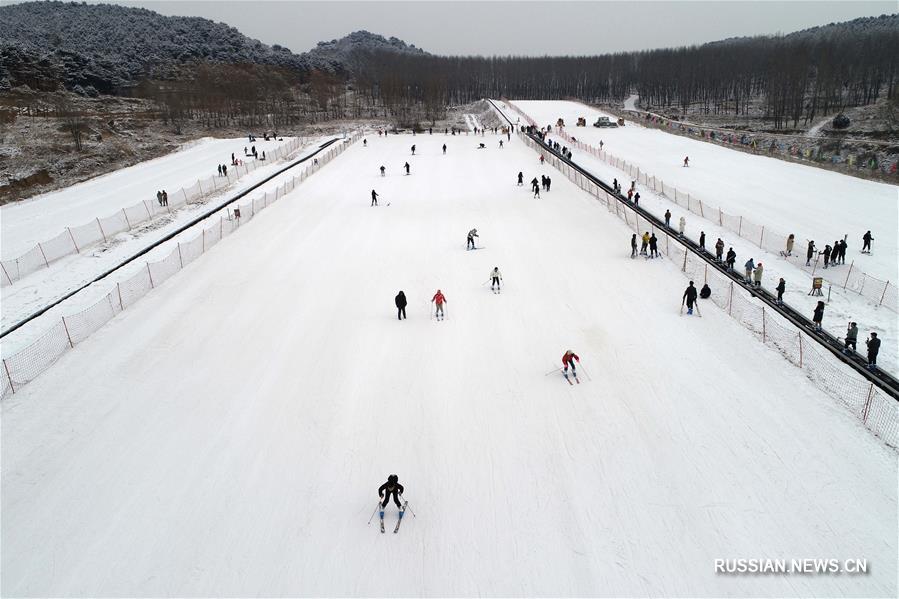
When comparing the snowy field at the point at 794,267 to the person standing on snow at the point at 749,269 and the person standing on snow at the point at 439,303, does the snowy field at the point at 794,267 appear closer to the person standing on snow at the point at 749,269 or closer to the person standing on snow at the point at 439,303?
the person standing on snow at the point at 749,269

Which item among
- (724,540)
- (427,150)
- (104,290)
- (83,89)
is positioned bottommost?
(724,540)

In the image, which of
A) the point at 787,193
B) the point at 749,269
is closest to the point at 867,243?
the point at 749,269

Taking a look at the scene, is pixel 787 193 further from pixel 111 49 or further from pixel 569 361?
pixel 111 49

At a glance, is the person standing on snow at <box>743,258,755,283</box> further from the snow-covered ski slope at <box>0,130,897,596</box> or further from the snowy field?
the snow-covered ski slope at <box>0,130,897,596</box>

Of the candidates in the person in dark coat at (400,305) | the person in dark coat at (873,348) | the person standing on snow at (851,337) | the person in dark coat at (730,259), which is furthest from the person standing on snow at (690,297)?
the person in dark coat at (400,305)

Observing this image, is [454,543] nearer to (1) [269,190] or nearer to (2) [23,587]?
(2) [23,587]

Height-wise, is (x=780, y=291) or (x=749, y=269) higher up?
(x=749, y=269)

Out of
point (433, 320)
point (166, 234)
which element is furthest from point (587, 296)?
point (166, 234)
